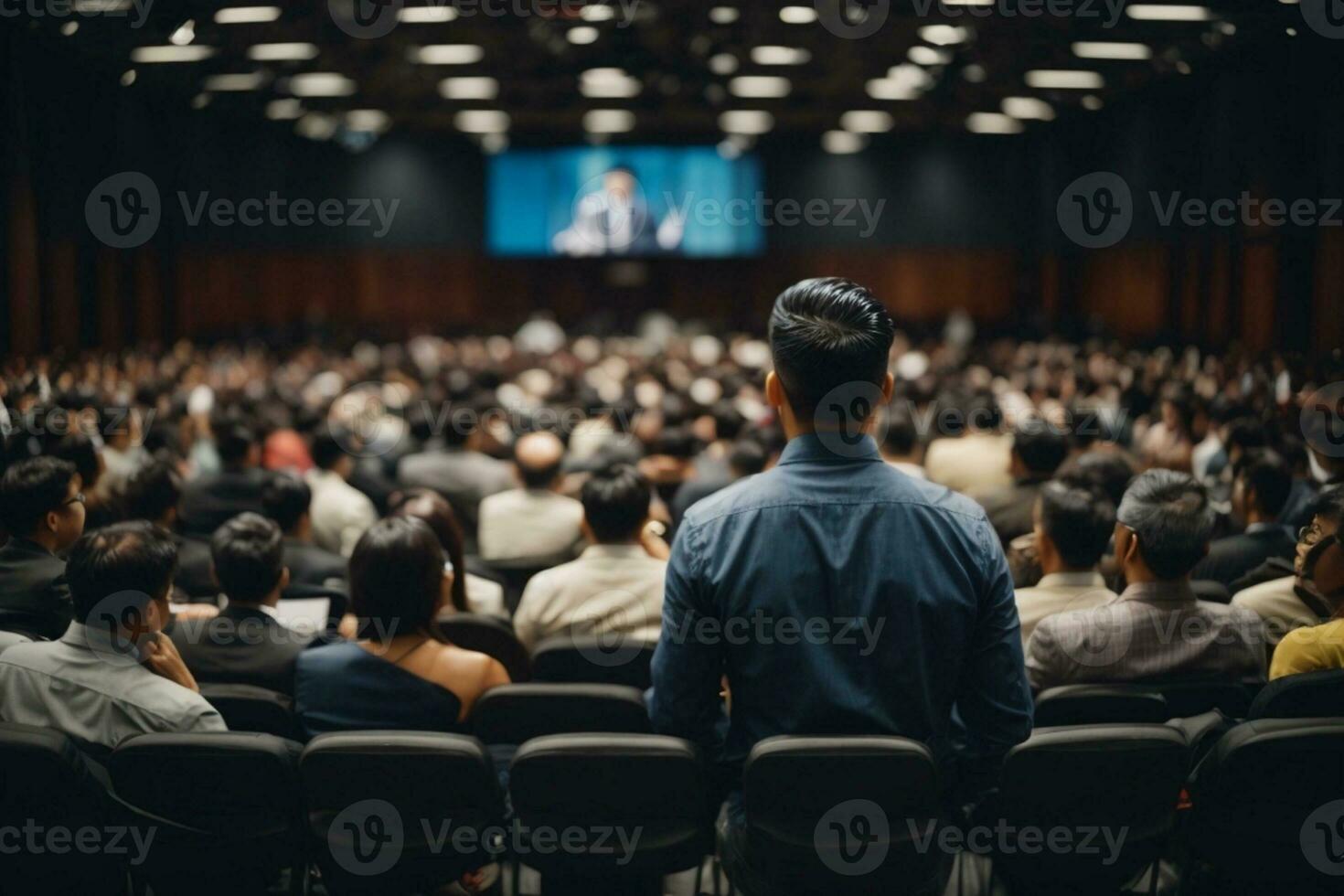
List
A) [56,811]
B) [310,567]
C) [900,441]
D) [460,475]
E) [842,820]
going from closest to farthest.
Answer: [842,820]
[56,811]
[310,567]
[900,441]
[460,475]

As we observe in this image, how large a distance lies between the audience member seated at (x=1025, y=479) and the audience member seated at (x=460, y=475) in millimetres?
2852

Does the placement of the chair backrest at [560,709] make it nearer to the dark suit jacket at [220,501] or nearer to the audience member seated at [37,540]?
the audience member seated at [37,540]

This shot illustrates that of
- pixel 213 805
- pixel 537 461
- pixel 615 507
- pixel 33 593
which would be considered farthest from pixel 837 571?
pixel 537 461

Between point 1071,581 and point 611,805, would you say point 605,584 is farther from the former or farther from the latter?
point 1071,581

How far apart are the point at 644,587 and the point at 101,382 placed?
9.83 metres

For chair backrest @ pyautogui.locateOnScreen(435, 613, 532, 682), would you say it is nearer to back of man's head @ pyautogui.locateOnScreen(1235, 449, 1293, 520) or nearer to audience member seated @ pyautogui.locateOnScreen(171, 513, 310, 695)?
audience member seated @ pyautogui.locateOnScreen(171, 513, 310, 695)

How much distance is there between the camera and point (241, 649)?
345 cm

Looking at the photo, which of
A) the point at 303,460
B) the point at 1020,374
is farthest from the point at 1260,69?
the point at 303,460

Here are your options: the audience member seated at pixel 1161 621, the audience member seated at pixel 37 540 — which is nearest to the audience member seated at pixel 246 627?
the audience member seated at pixel 37 540

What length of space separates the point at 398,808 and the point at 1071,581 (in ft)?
7.38

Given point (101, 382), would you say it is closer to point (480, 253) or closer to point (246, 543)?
point (246, 543)

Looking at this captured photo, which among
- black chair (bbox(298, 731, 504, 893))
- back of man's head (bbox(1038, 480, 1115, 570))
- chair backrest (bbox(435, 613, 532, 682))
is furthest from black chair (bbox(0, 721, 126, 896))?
back of man's head (bbox(1038, 480, 1115, 570))

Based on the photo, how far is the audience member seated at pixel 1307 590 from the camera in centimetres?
330

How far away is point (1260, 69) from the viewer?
11.4 m
